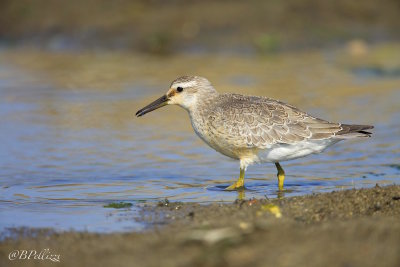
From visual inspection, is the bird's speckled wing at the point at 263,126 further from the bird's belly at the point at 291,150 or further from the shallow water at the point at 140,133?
the shallow water at the point at 140,133

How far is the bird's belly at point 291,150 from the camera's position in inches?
351

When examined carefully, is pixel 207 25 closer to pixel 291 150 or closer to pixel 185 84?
pixel 185 84

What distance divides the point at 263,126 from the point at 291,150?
17.2 inches

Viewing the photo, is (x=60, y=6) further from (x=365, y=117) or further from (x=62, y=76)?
(x=365, y=117)

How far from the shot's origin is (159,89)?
1478 cm

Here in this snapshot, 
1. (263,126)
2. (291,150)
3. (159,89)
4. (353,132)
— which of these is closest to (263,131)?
(263,126)

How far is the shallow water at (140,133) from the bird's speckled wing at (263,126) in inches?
25.6

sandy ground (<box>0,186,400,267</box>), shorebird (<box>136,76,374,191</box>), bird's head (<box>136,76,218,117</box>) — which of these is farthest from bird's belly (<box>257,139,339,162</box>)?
sandy ground (<box>0,186,400,267</box>)

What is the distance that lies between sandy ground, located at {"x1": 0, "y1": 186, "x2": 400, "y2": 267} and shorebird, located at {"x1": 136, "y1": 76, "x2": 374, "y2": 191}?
137 cm

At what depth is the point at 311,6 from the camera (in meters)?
18.2

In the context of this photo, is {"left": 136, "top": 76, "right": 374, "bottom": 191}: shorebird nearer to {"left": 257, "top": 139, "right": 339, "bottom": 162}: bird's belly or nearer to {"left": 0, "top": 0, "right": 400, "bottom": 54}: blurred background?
{"left": 257, "top": 139, "right": 339, "bottom": 162}: bird's belly

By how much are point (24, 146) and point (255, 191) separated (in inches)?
157

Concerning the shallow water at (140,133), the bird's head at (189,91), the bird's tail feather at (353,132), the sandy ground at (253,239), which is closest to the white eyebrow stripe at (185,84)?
the bird's head at (189,91)

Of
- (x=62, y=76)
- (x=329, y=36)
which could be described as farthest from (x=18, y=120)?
(x=329, y=36)
